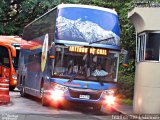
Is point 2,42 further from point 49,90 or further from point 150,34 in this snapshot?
point 150,34

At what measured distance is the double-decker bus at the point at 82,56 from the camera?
688 inches

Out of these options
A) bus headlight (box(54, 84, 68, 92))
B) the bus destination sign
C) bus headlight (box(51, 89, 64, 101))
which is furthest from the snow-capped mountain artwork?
bus headlight (box(51, 89, 64, 101))

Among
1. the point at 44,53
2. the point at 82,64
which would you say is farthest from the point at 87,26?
the point at 44,53

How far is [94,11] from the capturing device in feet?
60.4

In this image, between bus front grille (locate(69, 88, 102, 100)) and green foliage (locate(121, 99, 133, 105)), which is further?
green foliage (locate(121, 99, 133, 105))

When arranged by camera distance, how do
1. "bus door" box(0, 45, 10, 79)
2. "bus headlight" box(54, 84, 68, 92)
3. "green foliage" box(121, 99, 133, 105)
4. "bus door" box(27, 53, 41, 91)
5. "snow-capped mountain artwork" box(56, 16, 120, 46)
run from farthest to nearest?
"bus door" box(0, 45, 10, 79) → "green foliage" box(121, 99, 133, 105) → "bus door" box(27, 53, 41, 91) → "snow-capped mountain artwork" box(56, 16, 120, 46) → "bus headlight" box(54, 84, 68, 92)

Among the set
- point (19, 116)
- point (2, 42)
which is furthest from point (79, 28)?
point (2, 42)

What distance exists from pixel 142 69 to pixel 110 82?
151 cm

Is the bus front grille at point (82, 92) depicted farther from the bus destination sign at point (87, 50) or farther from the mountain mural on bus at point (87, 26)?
the mountain mural on bus at point (87, 26)

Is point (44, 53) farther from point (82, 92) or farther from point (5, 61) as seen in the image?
point (5, 61)

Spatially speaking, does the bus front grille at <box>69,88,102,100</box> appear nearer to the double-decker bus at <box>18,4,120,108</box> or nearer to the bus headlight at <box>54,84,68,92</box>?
the double-decker bus at <box>18,4,120,108</box>

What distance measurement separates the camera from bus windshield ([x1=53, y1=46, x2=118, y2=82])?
1753cm

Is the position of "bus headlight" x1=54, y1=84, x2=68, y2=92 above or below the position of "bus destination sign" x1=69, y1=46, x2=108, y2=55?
below

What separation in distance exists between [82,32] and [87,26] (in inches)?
15.0
